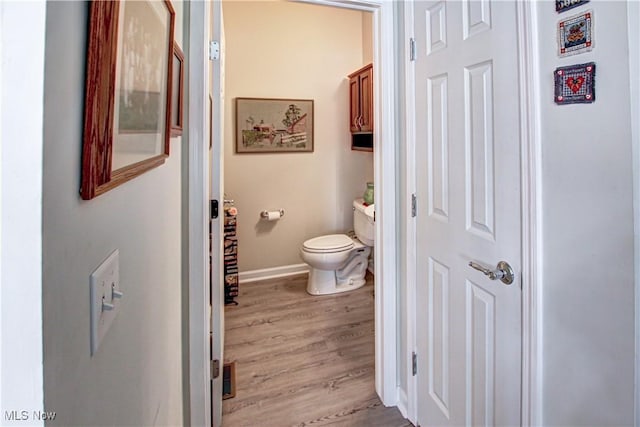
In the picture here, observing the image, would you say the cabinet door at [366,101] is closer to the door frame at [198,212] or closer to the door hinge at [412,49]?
the door hinge at [412,49]

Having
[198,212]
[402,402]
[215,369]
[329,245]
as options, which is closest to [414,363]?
[402,402]

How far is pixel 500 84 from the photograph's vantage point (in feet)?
3.65

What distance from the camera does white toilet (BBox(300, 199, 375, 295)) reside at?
10.3 ft

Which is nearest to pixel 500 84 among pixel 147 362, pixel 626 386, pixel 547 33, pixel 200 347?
pixel 547 33

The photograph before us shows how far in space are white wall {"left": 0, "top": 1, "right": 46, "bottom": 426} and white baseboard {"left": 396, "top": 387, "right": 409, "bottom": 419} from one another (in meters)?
1.76

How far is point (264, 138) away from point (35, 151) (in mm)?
3203

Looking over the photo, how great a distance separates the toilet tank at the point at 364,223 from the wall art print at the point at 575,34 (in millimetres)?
2252

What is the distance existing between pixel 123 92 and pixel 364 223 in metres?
2.92

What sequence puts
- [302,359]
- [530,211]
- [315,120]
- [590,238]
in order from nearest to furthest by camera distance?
[590,238]
[530,211]
[302,359]
[315,120]

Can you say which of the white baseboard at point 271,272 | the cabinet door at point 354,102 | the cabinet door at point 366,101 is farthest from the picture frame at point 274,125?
the white baseboard at point 271,272

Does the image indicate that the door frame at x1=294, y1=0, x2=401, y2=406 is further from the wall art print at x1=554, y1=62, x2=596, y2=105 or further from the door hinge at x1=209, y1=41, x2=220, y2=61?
the wall art print at x1=554, y1=62, x2=596, y2=105

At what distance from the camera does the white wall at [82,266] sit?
1.24 ft

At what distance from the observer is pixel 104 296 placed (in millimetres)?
545

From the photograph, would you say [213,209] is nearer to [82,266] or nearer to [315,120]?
A: [82,266]
